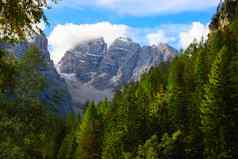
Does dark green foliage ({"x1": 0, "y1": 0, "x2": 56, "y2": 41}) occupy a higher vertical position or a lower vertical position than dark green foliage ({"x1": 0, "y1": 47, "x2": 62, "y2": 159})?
higher

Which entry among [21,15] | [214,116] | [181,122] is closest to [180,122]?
[181,122]

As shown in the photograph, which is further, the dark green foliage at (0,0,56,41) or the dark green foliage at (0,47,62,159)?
the dark green foliage at (0,47,62,159)

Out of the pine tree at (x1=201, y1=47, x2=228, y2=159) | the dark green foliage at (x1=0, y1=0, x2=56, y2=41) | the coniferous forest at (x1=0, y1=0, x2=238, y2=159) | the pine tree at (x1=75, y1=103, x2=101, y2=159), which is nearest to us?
the dark green foliage at (x1=0, y1=0, x2=56, y2=41)

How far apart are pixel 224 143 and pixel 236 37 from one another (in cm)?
4663

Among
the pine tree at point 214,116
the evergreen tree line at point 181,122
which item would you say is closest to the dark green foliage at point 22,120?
the evergreen tree line at point 181,122

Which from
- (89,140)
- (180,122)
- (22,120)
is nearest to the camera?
(22,120)

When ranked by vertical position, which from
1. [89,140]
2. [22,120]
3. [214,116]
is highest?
[214,116]

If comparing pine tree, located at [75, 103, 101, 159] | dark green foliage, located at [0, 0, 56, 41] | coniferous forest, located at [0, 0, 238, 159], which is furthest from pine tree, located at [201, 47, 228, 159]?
dark green foliage, located at [0, 0, 56, 41]

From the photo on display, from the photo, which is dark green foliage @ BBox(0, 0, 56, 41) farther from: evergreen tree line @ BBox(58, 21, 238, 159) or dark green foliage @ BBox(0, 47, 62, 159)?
evergreen tree line @ BBox(58, 21, 238, 159)

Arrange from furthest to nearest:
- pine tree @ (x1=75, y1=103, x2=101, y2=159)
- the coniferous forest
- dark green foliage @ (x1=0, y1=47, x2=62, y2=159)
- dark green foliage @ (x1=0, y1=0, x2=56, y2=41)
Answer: pine tree @ (x1=75, y1=103, x2=101, y2=159)
the coniferous forest
dark green foliage @ (x1=0, y1=47, x2=62, y2=159)
dark green foliage @ (x1=0, y1=0, x2=56, y2=41)

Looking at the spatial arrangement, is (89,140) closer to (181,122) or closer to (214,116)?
(181,122)

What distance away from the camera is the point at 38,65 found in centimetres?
2511

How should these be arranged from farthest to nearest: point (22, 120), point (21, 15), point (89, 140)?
1. point (89, 140)
2. point (22, 120)
3. point (21, 15)

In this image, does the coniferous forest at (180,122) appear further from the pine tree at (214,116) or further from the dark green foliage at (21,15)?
the dark green foliage at (21,15)
